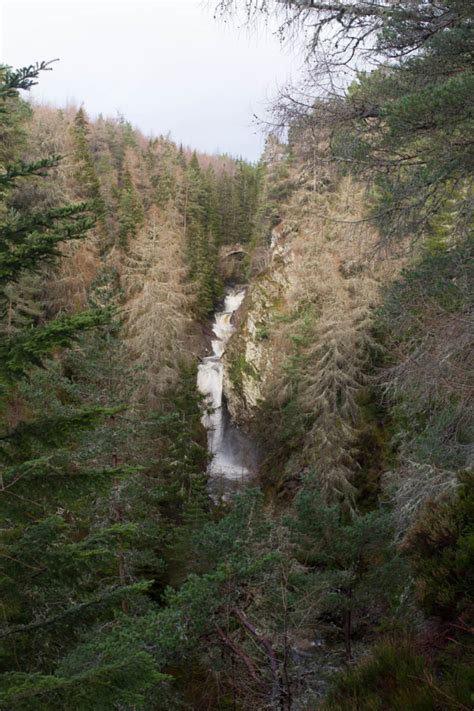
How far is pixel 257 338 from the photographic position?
75.1ft

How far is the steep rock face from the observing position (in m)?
22.4

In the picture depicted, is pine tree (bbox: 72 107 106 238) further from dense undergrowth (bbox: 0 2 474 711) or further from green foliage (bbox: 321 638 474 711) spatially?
green foliage (bbox: 321 638 474 711)

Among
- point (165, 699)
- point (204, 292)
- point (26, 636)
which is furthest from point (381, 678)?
point (204, 292)

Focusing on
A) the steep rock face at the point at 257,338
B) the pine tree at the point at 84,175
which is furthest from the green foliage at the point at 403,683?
the pine tree at the point at 84,175

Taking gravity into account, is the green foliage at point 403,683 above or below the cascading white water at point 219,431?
below

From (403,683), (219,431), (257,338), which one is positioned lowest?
(403,683)

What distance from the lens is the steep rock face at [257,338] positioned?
883 inches

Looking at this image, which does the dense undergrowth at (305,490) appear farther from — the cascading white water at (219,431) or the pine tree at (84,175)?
the pine tree at (84,175)

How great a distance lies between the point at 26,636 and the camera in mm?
4543

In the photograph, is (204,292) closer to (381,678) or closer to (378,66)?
(378,66)

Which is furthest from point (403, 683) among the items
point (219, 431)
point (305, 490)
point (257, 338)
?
point (219, 431)

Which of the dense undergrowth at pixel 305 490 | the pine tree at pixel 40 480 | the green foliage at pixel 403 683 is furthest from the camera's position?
the pine tree at pixel 40 480

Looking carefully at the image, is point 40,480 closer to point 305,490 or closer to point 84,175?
point 305,490

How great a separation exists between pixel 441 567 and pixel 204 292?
27.9 m
